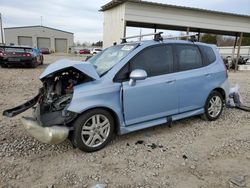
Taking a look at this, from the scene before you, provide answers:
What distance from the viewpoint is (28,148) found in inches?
134

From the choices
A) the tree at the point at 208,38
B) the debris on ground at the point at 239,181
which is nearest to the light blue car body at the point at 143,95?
the debris on ground at the point at 239,181

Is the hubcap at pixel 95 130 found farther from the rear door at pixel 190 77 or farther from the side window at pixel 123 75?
the rear door at pixel 190 77

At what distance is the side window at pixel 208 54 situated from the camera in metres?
4.47

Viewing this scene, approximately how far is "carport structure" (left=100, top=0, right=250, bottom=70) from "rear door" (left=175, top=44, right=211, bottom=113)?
793 cm

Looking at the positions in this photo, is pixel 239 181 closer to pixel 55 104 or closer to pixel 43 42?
pixel 55 104

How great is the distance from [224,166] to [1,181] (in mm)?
2857

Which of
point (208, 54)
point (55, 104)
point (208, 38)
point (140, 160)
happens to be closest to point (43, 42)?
point (208, 38)

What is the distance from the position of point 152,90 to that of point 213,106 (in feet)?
5.91

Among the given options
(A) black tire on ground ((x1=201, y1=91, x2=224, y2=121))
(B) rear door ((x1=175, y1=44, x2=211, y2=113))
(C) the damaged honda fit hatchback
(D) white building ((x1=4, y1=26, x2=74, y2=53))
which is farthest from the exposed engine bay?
(D) white building ((x1=4, y1=26, x2=74, y2=53))

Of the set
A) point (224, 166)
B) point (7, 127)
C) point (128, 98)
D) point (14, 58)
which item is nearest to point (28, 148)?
point (7, 127)

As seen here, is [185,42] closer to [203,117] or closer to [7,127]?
[203,117]

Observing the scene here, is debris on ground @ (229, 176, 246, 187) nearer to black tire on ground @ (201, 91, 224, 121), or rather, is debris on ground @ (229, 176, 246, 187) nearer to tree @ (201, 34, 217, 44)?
black tire on ground @ (201, 91, 224, 121)

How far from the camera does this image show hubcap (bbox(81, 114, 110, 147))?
322cm

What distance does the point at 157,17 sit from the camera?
41.6ft
